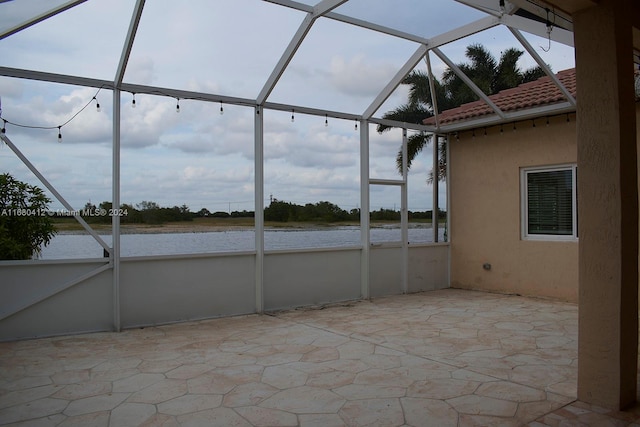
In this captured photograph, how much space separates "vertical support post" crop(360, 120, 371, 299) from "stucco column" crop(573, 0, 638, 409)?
409cm

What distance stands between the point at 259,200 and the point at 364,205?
5.72 ft

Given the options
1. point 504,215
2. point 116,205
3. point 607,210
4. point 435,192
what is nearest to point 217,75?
point 116,205

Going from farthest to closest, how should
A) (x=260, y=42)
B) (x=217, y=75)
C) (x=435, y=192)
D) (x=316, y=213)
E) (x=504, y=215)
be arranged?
(x=435, y=192), (x=504, y=215), (x=316, y=213), (x=217, y=75), (x=260, y=42)

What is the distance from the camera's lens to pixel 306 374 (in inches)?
147

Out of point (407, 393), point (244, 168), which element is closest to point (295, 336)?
point (407, 393)

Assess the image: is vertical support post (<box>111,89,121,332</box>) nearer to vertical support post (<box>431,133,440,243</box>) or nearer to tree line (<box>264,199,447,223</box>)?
tree line (<box>264,199,447,223</box>)

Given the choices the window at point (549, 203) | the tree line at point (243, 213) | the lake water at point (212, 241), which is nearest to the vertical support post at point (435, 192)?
the tree line at point (243, 213)

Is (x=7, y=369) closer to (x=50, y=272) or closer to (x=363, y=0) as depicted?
(x=50, y=272)

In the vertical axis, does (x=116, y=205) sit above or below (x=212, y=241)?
above

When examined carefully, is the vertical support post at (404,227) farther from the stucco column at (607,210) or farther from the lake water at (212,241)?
the stucco column at (607,210)

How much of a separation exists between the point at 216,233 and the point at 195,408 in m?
3.21

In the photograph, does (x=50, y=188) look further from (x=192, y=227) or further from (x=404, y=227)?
(x=404, y=227)

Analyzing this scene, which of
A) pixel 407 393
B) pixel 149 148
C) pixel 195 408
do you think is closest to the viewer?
pixel 195 408

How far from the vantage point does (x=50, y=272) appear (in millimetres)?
4910
